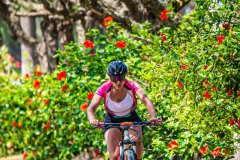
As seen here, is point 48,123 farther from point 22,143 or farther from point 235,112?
point 235,112

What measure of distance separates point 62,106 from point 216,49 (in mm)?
5118

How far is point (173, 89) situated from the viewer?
9.89 metres

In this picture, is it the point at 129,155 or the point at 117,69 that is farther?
the point at 117,69

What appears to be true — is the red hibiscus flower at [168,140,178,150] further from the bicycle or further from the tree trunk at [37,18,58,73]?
the tree trunk at [37,18,58,73]

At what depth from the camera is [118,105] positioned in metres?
8.77

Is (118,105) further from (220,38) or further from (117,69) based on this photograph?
(220,38)

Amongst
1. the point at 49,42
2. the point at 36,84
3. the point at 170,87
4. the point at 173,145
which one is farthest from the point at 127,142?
the point at 49,42

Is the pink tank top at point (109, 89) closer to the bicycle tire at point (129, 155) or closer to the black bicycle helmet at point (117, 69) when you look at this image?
the black bicycle helmet at point (117, 69)

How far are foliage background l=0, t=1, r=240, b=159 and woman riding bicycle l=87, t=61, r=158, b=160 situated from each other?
0.90 metres

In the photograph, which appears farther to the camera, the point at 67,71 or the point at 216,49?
the point at 67,71

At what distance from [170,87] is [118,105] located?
144 cm

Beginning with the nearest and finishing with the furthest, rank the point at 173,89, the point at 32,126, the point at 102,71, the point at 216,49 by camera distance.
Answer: the point at 216,49
the point at 173,89
the point at 102,71
the point at 32,126

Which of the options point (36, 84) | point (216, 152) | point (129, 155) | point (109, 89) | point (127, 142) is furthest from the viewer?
point (36, 84)

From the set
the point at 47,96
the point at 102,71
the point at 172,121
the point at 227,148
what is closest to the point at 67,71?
the point at 102,71
